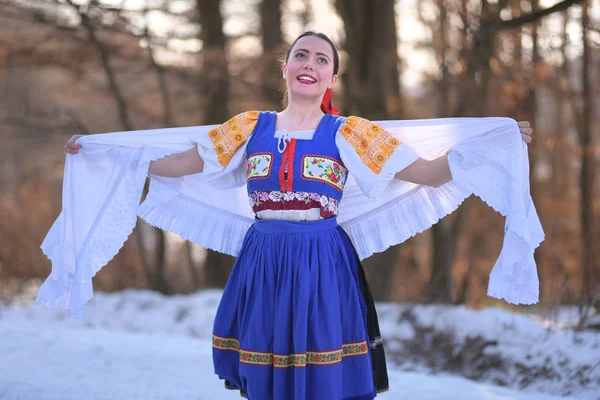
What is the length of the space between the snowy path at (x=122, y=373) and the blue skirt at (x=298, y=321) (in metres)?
1.08

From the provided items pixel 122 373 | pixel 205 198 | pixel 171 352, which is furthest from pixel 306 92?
pixel 171 352

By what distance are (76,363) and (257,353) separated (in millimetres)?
2058

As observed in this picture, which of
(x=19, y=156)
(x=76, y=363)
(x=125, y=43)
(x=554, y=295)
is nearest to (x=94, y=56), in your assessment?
(x=125, y=43)

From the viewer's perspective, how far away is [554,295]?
5.47 meters

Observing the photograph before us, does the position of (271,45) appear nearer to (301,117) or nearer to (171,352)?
(171,352)

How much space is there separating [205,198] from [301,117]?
68cm

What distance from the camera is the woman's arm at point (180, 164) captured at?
2789 millimetres

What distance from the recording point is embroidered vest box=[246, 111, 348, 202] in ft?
8.03

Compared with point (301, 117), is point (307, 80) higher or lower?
higher

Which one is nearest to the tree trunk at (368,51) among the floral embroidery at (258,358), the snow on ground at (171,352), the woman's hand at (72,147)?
the snow on ground at (171,352)

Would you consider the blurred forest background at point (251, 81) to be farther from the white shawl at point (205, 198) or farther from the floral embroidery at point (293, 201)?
the floral embroidery at point (293, 201)

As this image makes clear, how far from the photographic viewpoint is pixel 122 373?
386cm

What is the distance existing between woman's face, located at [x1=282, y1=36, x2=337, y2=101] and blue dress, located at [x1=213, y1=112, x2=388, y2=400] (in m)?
0.14

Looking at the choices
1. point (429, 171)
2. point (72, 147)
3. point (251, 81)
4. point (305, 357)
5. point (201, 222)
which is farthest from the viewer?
point (251, 81)
